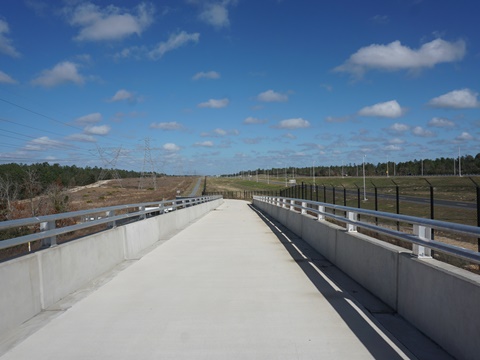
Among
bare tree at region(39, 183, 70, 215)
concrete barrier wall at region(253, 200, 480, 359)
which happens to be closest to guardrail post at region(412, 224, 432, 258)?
concrete barrier wall at region(253, 200, 480, 359)

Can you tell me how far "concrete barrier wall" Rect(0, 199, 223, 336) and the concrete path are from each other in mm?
400

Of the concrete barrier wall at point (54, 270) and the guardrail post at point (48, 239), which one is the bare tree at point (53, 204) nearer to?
the concrete barrier wall at point (54, 270)

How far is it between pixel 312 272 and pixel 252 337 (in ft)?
14.8

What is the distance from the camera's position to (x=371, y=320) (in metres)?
6.31

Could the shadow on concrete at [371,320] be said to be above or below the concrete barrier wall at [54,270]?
below

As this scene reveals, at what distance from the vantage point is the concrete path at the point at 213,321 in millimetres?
5223

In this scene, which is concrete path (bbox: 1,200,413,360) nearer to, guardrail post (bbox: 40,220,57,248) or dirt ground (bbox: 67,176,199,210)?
guardrail post (bbox: 40,220,57,248)

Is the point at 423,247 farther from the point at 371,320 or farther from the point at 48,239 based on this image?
the point at 48,239

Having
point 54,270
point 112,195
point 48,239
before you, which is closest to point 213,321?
point 54,270

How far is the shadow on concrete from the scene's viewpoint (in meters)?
Answer: 5.16

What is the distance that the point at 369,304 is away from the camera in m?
7.14

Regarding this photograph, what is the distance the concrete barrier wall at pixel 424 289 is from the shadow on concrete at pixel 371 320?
129 millimetres

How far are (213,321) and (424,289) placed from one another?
2743mm

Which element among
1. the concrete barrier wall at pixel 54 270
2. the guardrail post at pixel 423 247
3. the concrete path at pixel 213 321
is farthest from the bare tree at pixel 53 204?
the guardrail post at pixel 423 247
